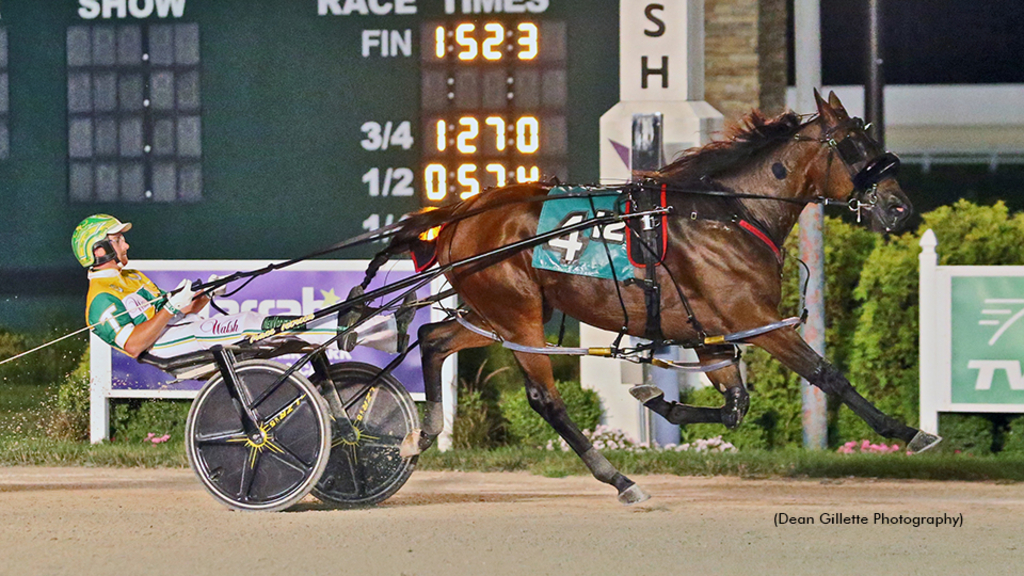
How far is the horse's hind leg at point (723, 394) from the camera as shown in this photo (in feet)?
20.3

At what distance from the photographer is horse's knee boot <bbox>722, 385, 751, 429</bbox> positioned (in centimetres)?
617

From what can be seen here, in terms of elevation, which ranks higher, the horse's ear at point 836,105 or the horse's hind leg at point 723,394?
the horse's ear at point 836,105

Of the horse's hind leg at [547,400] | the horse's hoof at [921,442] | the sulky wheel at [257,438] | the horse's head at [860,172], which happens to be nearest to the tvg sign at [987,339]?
the horse's head at [860,172]

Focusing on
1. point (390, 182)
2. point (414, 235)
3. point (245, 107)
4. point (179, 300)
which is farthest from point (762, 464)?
point (245, 107)

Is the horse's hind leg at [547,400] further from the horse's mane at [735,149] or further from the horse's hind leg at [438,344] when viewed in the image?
the horse's mane at [735,149]

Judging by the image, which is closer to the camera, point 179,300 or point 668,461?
point 179,300

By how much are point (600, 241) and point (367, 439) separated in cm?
134

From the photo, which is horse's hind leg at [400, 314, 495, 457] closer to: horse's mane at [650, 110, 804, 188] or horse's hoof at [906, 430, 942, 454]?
horse's mane at [650, 110, 804, 188]

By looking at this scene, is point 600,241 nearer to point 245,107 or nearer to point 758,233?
point 758,233

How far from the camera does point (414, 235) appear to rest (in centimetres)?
682

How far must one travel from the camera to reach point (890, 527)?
19.7 ft

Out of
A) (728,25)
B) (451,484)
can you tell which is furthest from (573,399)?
(728,25)

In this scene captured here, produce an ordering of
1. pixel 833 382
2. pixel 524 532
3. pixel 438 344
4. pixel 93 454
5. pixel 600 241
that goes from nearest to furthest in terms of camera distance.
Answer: pixel 524 532, pixel 833 382, pixel 600 241, pixel 438 344, pixel 93 454

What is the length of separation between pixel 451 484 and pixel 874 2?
4268mm
